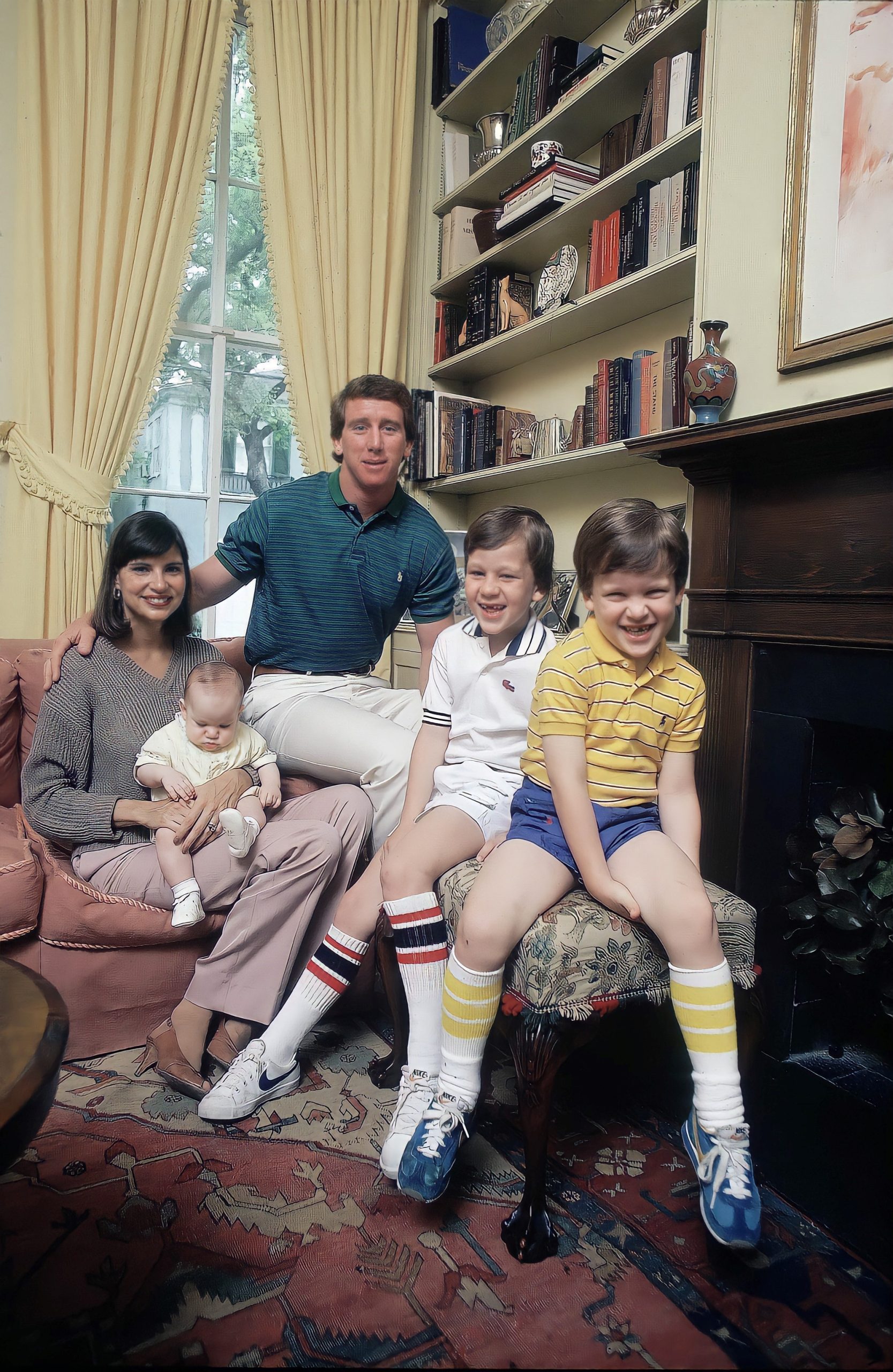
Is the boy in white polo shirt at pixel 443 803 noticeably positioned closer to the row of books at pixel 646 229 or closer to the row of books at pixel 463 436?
the row of books at pixel 646 229

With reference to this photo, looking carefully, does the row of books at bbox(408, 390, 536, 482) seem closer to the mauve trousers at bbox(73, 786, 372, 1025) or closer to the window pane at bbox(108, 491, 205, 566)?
the window pane at bbox(108, 491, 205, 566)

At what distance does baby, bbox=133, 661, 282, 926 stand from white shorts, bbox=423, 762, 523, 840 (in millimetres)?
408

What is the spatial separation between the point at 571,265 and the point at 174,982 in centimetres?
235

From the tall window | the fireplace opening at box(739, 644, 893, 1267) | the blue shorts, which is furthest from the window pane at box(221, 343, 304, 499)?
the blue shorts

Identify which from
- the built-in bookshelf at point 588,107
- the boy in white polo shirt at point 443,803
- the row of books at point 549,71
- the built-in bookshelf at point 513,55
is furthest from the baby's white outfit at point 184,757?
the built-in bookshelf at point 513,55

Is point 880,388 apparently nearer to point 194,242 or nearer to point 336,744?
point 336,744

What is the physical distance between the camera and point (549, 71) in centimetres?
266

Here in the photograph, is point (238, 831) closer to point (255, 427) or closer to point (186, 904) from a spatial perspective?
point (186, 904)

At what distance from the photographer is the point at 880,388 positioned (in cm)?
147

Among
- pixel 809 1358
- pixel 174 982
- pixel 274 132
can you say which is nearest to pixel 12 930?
pixel 174 982

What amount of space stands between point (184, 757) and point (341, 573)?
0.63 meters

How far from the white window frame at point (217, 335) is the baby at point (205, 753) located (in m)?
1.63

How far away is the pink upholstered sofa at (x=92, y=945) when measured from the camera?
63.9 inches

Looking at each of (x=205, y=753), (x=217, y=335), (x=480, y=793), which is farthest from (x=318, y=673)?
(x=217, y=335)
